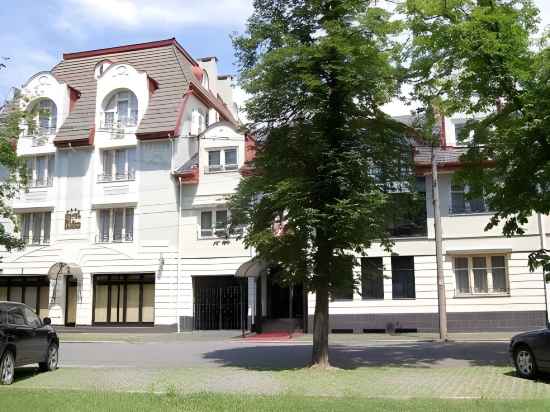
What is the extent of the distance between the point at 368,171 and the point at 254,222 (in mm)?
3107

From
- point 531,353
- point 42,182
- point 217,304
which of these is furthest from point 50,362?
point 42,182

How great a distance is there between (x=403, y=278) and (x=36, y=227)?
19.9 m

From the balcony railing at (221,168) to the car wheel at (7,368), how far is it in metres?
19.9

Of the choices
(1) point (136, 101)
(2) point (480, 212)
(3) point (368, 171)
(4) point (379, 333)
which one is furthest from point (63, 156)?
(3) point (368, 171)

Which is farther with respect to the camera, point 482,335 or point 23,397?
point 482,335

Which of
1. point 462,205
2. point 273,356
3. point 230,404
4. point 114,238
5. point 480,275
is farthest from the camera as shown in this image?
point 114,238

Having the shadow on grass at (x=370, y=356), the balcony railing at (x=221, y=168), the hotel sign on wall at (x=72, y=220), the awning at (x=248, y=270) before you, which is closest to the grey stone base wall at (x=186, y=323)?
the awning at (x=248, y=270)

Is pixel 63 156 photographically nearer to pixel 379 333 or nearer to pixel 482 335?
pixel 379 333

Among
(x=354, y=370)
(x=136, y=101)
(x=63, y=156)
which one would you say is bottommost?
(x=354, y=370)

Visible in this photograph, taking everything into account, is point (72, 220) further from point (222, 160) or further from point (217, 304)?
point (217, 304)

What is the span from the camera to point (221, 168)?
32656 mm

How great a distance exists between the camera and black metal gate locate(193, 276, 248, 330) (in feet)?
106

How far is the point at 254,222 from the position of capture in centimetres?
1587

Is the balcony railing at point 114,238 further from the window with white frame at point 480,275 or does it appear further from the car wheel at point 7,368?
the car wheel at point 7,368
